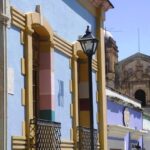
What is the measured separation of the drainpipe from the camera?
958 centimetres

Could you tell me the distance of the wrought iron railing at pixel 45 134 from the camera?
1069 cm

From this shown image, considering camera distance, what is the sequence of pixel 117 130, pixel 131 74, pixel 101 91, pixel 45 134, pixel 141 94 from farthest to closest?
pixel 141 94 → pixel 131 74 → pixel 117 130 → pixel 101 91 → pixel 45 134

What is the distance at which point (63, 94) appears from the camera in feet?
42.2

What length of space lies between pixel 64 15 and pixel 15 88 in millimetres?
3359

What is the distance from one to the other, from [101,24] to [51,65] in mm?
4058

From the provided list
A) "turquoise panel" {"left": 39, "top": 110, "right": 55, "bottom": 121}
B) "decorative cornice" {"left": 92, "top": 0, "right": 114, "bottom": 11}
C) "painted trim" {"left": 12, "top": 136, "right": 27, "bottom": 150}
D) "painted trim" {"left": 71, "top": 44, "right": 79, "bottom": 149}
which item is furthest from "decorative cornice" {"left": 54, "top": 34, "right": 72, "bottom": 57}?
"painted trim" {"left": 12, "top": 136, "right": 27, "bottom": 150}

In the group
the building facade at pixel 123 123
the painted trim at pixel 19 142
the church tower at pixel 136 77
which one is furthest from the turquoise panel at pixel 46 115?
the church tower at pixel 136 77

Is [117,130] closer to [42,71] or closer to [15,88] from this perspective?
[42,71]

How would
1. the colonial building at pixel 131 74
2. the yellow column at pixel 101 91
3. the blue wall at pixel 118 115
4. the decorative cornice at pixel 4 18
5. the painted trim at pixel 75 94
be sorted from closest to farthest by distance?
the decorative cornice at pixel 4 18 < the painted trim at pixel 75 94 < the yellow column at pixel 101 91 < the blue wall at pixel 118 115 < the colonial building at pixel 131 74

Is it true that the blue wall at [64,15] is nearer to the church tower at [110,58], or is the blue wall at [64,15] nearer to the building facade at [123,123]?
the building facade at [123,123]

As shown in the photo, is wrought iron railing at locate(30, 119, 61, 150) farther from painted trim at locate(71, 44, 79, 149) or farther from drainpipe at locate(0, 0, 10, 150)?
painted trim at locate(71, 44, 79, 149)

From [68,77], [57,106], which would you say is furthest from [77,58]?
[57,106]

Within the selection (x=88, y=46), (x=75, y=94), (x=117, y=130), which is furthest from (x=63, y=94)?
(x=117, y=130)

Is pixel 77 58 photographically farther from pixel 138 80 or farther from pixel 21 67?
pixel 138 80
